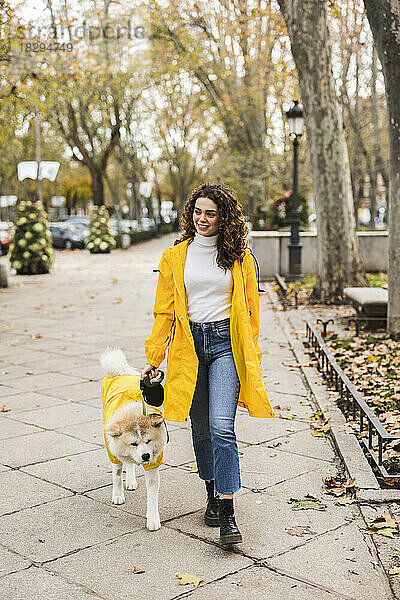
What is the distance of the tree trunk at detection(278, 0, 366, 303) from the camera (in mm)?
13492

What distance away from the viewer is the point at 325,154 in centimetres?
1424

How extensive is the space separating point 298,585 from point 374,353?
5661 millimetres

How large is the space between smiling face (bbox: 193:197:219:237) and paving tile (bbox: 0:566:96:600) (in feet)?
6.26

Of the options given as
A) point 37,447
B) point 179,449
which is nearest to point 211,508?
point 179,449

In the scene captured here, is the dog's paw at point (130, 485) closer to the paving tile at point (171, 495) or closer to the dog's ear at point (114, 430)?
the paving tile at point (171, 495)

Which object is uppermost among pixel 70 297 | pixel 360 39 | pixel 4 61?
pixel 360 39

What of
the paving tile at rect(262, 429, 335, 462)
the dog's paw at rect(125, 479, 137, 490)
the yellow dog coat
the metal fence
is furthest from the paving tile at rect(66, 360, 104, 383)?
the yellow dog coat

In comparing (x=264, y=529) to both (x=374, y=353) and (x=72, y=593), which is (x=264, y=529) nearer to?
(x=72, y=593)

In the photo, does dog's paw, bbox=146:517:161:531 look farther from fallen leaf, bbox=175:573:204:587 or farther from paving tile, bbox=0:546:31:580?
paving tile, bbox=0:546:31:580

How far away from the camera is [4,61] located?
14.1 metres

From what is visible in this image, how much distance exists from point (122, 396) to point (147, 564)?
96 centimetres

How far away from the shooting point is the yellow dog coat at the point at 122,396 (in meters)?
4.33

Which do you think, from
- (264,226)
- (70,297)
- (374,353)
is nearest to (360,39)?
(264,226)

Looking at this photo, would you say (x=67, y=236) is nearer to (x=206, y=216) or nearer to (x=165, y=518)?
(x=165, y=518)
